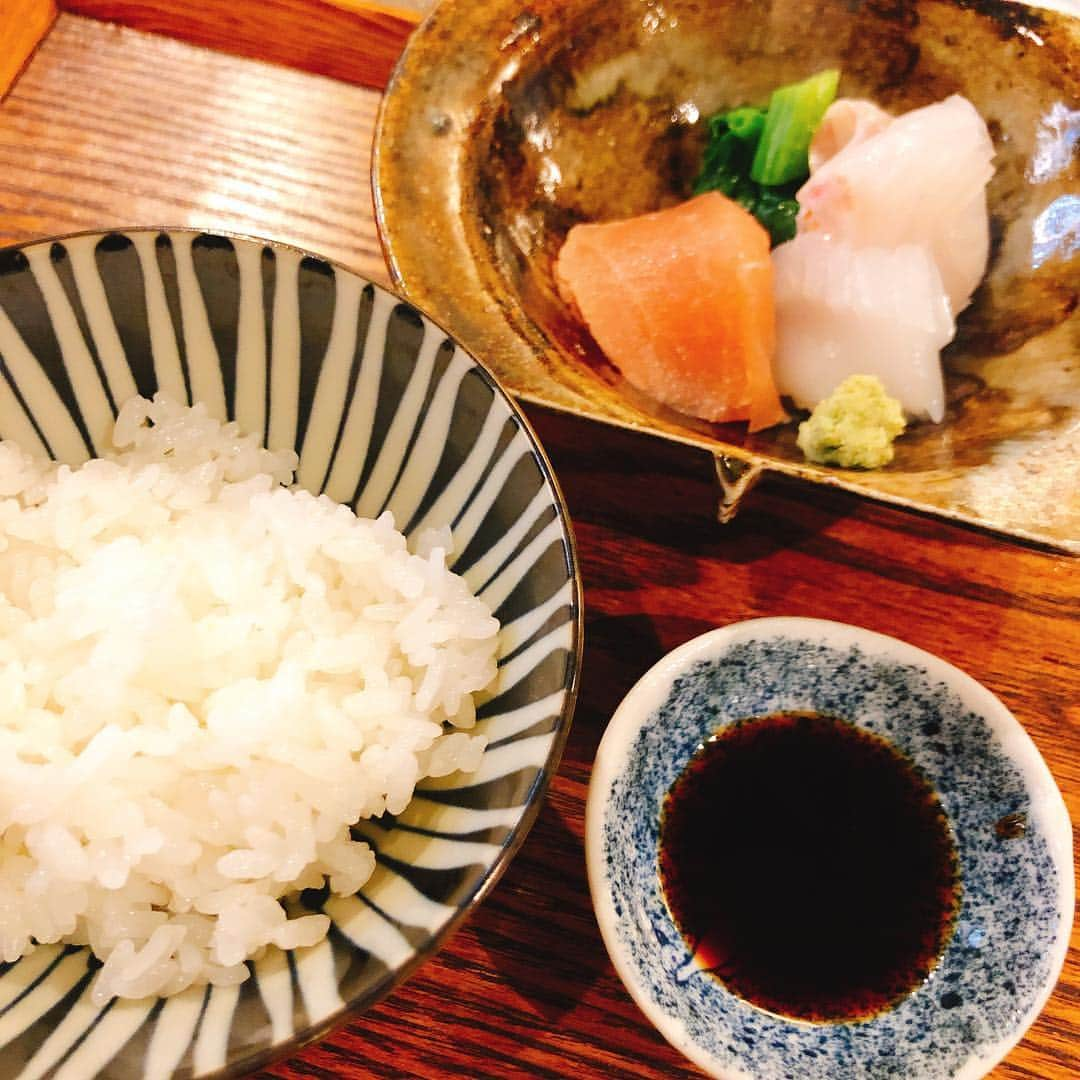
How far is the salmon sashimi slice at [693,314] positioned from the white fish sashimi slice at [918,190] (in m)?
0.17

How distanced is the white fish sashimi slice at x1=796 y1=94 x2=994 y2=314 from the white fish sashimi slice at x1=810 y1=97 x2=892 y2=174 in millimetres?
25

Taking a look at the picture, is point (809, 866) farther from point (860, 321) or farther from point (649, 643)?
point (860, 321)

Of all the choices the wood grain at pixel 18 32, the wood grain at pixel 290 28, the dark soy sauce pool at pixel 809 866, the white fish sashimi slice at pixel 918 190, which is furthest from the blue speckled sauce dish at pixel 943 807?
the wood grain at pixel 18 32

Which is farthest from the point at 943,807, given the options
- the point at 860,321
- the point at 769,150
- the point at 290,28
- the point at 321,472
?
the point at 290,28

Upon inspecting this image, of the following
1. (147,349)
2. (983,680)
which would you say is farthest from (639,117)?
(983,680)

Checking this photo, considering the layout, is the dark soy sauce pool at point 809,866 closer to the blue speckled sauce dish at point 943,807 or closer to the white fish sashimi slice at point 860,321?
the blue speckled sauce dish at point 943,807

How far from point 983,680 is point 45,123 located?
2224 millimetres

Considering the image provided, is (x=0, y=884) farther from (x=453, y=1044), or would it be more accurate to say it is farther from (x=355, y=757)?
(x=453, y=1044)

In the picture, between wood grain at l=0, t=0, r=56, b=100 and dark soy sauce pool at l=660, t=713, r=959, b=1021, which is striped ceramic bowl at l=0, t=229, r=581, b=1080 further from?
wood grain at l=0, t=0, r=56, b=100

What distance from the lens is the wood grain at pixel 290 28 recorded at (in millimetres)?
2098

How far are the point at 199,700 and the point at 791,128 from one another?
5.26 feet

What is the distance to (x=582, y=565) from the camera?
1609mm

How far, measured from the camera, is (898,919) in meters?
1.35

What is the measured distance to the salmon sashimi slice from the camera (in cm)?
168
